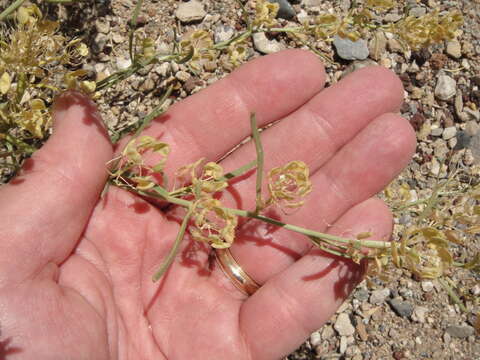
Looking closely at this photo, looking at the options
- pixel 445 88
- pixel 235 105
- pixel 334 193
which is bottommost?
pixel 445 88

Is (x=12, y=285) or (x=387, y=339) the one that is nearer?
(x=12, y=285)

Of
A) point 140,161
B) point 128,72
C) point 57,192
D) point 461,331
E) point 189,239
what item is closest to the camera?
point 57,192

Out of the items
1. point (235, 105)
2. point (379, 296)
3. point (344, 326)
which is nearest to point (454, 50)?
point (379, 296)

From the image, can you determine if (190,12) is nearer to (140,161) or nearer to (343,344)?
(140,161)

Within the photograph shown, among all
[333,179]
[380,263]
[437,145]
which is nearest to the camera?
[380,263]

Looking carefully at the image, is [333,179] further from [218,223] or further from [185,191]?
[185,191]

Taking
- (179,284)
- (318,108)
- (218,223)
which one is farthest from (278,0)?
(179,284)

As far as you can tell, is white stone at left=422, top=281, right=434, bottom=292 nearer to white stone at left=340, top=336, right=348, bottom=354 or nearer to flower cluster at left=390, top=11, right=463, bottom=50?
white stone at left=340, top=336, right=348, bottom=354
